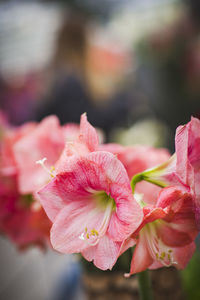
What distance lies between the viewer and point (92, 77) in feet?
6.10

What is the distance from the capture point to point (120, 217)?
0.30m

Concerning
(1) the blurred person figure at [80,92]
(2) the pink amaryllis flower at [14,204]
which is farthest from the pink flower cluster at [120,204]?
(1) the blurred person figure at [80,92]

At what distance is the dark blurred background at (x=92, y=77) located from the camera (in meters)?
1.41

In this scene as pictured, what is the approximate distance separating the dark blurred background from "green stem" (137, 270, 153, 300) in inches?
14.7

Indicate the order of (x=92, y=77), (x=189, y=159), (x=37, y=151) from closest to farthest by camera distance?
(x=189, y=159) → (x=37, y=151) → (x=92, y=77)

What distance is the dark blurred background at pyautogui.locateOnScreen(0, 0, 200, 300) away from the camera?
1.41 meters

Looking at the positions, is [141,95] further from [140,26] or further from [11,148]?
[11,148]

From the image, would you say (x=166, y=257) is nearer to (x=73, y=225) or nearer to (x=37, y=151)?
(x=73, y=225)

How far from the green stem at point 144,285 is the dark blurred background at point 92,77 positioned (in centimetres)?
37

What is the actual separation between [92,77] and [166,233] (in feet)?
5.20

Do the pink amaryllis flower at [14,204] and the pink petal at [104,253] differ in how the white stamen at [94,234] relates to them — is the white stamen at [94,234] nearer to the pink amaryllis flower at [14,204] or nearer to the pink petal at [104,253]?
the pink petal at [104,253]

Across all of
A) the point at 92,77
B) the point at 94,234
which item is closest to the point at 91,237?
the point at 94,234

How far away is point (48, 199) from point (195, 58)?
169 cm

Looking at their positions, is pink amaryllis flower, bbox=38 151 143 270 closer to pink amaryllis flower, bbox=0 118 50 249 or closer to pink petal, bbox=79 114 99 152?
pink petal, bbox=79 114 99 152
